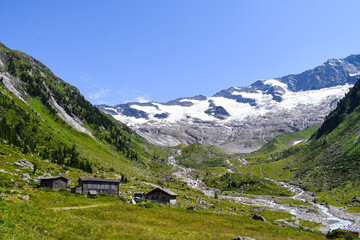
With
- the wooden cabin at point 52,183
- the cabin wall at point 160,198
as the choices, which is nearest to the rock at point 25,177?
the wooden cabin at point 52,183

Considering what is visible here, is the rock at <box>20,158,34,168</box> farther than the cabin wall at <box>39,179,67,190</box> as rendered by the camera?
Yes

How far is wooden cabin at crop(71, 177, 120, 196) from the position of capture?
66125 mm

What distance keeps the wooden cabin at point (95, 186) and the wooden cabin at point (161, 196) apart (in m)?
10.3

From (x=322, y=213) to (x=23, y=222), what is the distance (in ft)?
297

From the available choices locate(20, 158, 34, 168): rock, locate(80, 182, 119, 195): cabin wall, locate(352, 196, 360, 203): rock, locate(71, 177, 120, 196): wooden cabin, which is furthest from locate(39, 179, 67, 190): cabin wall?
locate(352, 196, 360, 203): rock

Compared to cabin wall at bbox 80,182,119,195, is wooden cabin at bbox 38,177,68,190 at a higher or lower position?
higher

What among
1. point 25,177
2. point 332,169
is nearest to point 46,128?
point 25,177

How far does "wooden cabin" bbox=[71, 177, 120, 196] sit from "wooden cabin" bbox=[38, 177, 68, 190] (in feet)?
11.0

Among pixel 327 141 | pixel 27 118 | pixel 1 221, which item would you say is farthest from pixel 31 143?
pixel 327 141

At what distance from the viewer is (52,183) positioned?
6147cm

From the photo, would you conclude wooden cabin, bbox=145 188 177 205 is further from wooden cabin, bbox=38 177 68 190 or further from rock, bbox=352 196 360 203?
rock, bbox=352 196 360 203

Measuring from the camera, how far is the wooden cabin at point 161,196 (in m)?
70.6

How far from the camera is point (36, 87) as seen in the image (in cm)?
17750

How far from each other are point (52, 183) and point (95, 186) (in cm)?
1149
